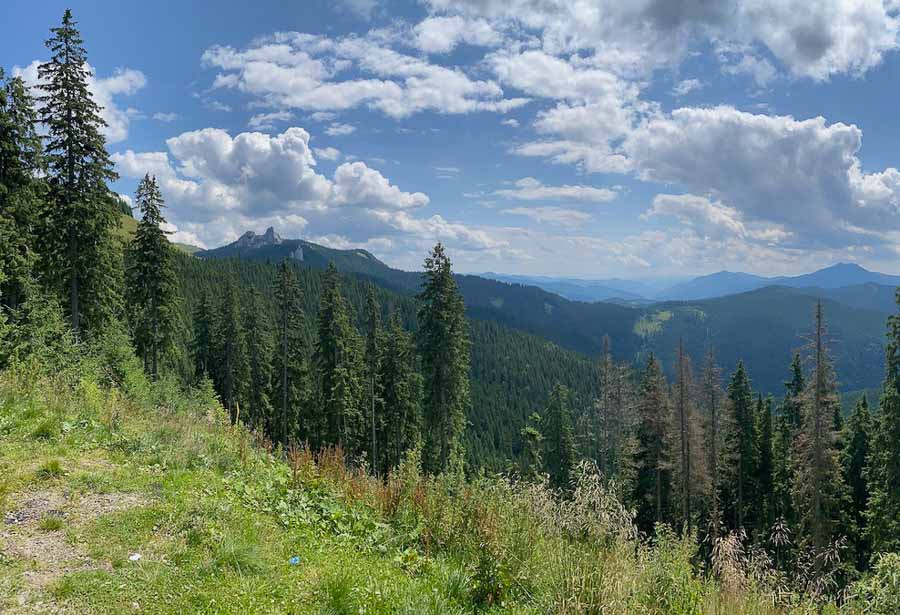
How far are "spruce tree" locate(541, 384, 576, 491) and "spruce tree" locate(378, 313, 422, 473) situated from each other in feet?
33.2

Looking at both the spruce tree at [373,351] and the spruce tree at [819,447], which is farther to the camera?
the spruce tree at [373,351]

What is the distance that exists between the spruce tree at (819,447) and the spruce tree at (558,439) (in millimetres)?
15330

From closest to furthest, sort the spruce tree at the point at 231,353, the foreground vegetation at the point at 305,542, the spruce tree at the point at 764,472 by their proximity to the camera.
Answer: the foreground vegetation at the point at 305,542
the spruce tree at the point at 764,472
the spruce tree at the point at 231,353

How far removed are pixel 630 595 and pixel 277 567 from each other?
132 inches

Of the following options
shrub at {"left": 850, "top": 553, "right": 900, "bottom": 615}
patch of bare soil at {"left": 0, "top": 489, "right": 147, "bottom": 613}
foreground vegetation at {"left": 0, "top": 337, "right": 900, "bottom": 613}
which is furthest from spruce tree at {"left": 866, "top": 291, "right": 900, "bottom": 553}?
patch of bare soil at {"left": 0, "top": 489, "right": 147, "bottom": 613}

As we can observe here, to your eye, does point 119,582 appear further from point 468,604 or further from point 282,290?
point 282,290

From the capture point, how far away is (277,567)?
4.88 m

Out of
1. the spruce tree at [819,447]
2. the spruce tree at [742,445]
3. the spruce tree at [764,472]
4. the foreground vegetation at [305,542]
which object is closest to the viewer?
the foreground vegetation at [305,542]

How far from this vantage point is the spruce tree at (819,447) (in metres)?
22.8

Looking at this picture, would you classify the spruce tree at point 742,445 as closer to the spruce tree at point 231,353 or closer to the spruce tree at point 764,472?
the spruce tree at point 764,472

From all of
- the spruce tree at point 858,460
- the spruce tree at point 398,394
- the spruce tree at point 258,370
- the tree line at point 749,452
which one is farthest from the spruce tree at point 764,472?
the spruce tree at point 258,370

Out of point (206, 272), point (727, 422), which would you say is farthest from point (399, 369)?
point (206, 272)

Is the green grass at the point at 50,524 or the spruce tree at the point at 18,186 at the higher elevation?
the spruce tree at the point at 18,186

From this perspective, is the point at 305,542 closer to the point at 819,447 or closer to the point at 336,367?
the point at 819,447
